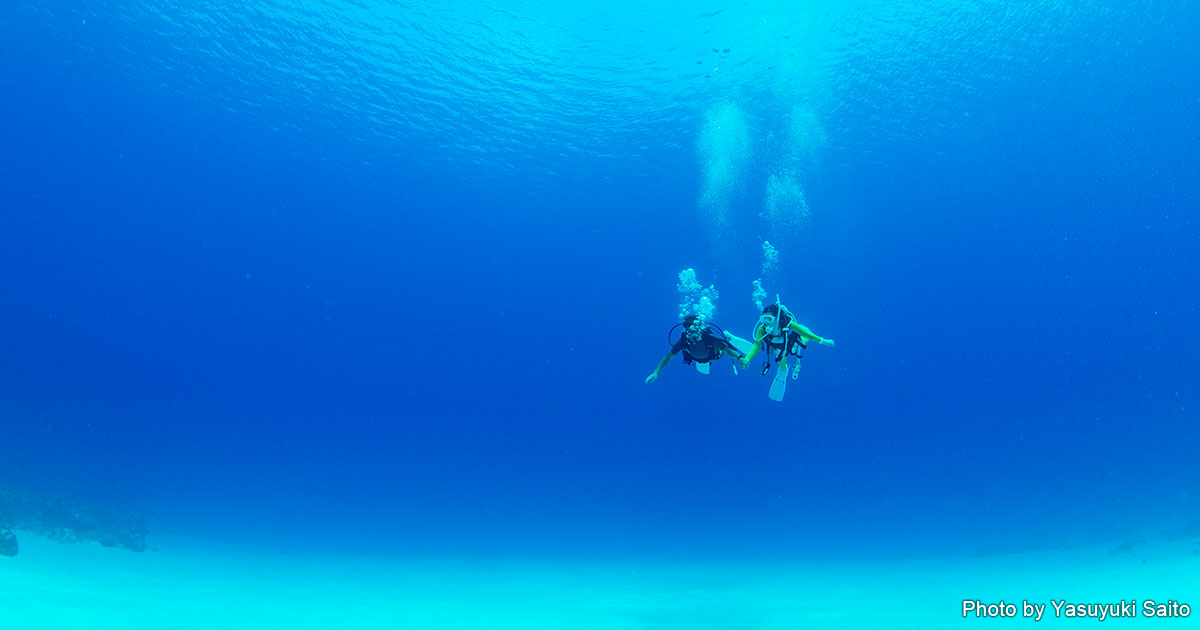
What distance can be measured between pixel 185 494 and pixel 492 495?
2439cm

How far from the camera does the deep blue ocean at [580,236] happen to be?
2705 centimetres

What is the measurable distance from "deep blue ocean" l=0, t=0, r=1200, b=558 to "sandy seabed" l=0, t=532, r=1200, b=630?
8492mm

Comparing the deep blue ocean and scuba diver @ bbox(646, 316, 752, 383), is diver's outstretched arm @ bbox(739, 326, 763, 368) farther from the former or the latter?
the deep blue ocean

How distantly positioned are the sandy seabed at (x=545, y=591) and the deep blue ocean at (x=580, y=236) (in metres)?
8.49

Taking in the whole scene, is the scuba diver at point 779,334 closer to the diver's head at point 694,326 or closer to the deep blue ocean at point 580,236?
the diver's head at point 694,326

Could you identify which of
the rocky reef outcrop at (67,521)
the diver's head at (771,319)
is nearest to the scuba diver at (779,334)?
the diver's head at (771,319)

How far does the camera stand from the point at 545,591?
19.5 m

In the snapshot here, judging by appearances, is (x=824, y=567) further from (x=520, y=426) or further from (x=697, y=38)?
(x=520, y=426)

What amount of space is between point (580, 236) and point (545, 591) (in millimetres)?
36123

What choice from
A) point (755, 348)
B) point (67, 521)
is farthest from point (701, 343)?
point (67, 521)

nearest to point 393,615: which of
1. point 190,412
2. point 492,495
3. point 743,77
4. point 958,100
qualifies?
point 743,77

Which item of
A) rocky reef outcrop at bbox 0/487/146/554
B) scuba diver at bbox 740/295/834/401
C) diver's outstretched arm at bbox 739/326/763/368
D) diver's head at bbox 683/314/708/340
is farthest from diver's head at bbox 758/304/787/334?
rocky reef outcrop at bbox 0/487/146/554

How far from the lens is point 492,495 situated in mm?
59031

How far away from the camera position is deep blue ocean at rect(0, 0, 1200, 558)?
27.0 m
